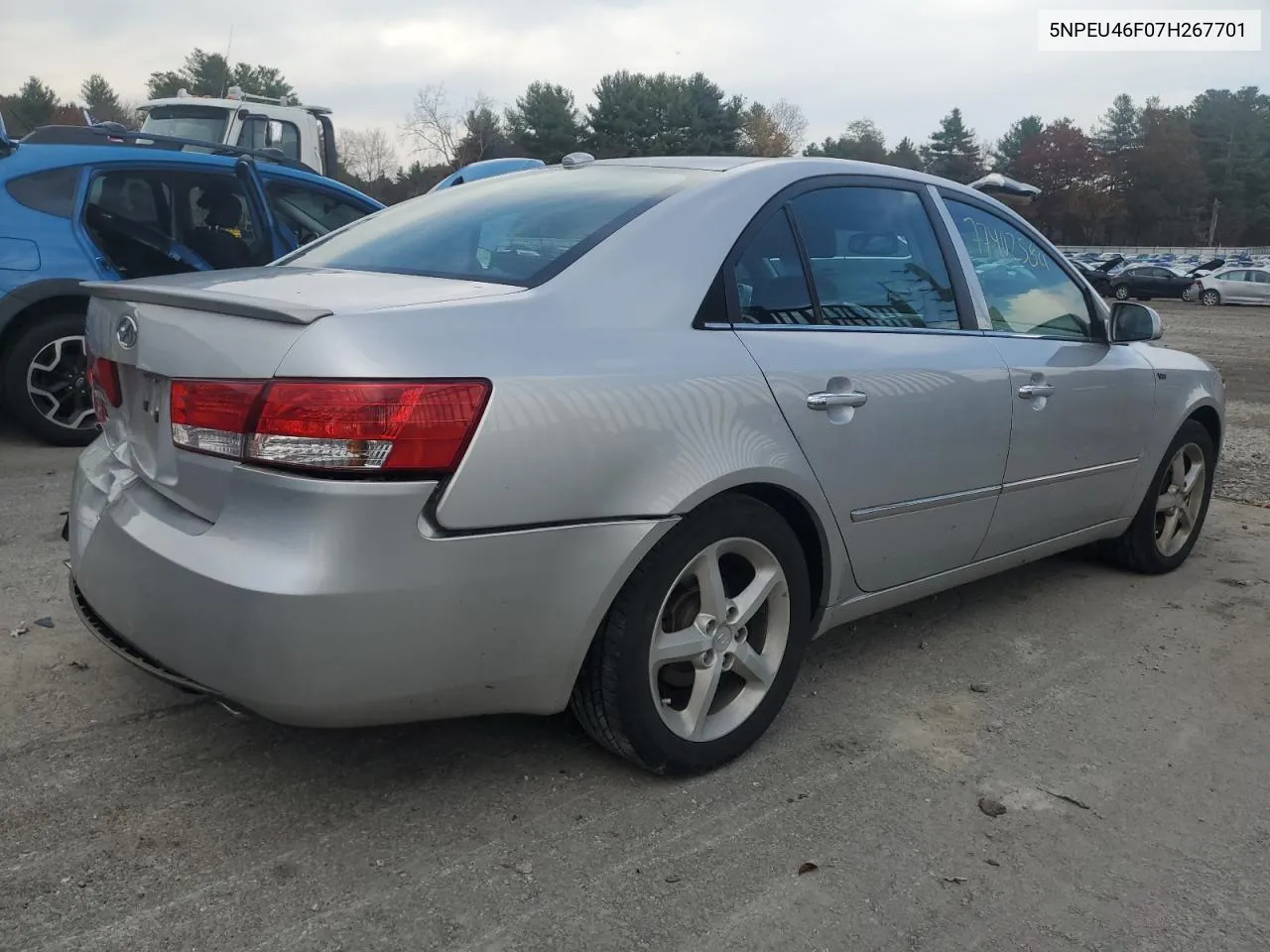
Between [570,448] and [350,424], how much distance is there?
45 centimetres

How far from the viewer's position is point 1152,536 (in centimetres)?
455

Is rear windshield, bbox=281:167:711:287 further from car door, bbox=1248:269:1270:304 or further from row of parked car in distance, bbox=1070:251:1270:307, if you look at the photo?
car door, bbox=1248:269:1270:304

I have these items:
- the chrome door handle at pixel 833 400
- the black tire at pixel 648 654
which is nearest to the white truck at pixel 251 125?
the chrome door handle at pixel 833 400

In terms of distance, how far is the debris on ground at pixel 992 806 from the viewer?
103 inches

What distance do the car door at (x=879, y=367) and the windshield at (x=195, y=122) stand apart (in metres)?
10.2

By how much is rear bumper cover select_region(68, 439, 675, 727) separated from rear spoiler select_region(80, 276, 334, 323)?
0.32 meters

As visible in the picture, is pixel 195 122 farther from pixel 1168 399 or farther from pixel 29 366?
pixel 1168 399

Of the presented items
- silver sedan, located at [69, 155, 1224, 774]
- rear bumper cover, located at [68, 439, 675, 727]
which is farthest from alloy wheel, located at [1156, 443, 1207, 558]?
rear bumper cover, located at [68, 439, 675, 727]

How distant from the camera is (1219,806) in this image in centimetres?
270

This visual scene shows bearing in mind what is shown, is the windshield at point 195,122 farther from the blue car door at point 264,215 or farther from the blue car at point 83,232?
the blue car door at point 264,215

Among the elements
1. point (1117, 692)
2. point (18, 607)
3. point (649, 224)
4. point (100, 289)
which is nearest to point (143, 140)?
point (18, 607)

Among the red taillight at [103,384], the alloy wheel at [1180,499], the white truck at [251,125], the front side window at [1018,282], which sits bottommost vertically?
the alloy wheel at [1180,499]

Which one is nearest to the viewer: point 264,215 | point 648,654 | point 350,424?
point 350,424

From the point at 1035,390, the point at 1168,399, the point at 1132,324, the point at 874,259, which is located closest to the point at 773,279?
the point at 874,259
